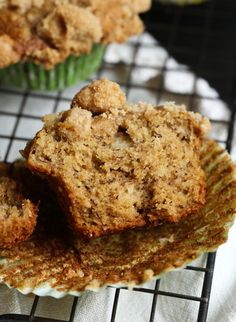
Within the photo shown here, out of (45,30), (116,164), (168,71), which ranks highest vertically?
(168,71)

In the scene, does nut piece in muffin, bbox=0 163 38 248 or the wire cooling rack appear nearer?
nut piece in muffin, bbox=0 163 38 248

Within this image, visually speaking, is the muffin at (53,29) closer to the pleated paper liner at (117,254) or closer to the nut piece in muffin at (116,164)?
the nut piece in muffin at (116,164)

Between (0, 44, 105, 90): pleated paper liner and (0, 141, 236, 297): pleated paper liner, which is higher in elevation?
(0, 44, 105, 90): pleated paper liner

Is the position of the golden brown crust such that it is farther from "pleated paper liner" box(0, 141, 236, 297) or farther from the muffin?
the muffin

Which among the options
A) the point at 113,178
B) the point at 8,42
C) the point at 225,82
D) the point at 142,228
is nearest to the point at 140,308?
the point at 142,228

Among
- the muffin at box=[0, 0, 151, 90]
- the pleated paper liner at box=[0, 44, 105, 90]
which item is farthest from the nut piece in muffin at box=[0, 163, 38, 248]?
the pleated paper liner at box=[0, 44, 105, 90]

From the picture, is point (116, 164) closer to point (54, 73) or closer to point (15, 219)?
point (15, 219)

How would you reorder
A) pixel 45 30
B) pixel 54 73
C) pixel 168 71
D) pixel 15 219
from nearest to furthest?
pixel 15 219
pixel 45 30
pixel 54 73
pixel 168 71

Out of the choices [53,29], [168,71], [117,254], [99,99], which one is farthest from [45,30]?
[117,254]
